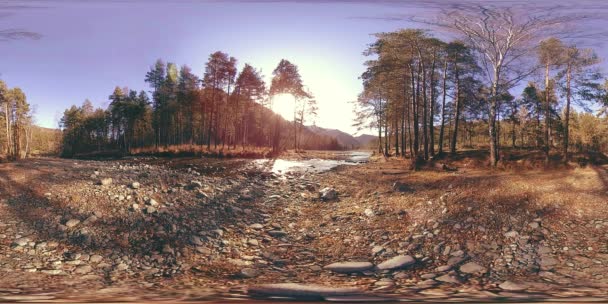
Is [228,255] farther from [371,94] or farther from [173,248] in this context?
[371,94]

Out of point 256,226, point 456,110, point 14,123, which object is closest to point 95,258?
point 256,226

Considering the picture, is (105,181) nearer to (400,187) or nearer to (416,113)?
(400,187)

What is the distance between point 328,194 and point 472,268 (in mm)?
2486

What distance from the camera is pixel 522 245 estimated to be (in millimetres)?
2631

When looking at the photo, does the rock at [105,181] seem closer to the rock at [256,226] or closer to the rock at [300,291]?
the rock at [256,226]

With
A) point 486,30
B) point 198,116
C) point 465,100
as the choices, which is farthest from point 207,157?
point 465,100

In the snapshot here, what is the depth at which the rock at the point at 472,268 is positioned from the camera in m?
2.12

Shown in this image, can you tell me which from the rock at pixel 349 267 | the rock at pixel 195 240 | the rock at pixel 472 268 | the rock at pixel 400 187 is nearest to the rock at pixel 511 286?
the rock at pixel 472 268

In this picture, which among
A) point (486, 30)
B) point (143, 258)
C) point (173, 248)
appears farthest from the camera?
point (486, 30)

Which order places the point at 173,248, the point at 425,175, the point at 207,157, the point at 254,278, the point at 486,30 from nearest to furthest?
1. the point at 254,278
2. the point at 173,248
3. the point at 486,30
4. the point at 207,157
5. the point at 425,175

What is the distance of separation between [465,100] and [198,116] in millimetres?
3654

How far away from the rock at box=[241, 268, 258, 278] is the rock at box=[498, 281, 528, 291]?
164 cm

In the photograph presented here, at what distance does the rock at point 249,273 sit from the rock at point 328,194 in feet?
7.76

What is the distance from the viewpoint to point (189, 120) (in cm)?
323
